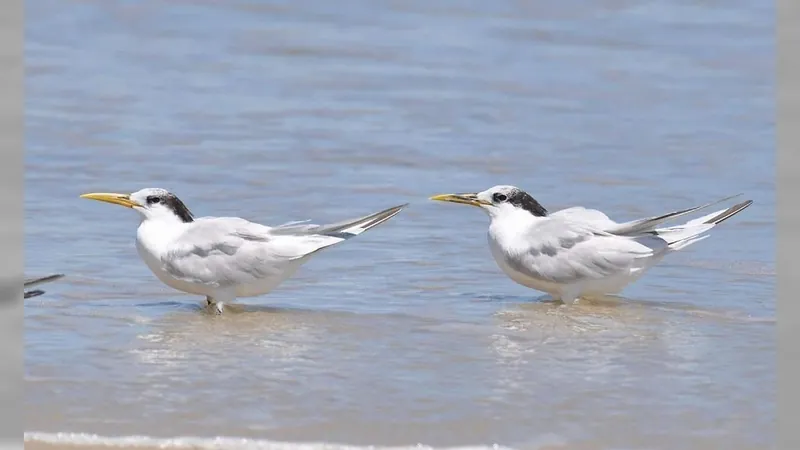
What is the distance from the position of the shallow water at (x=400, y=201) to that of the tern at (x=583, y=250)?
0.12 meters

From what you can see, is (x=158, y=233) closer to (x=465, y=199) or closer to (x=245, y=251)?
(x=245, y=251)

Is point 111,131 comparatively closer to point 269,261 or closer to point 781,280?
point 269,261

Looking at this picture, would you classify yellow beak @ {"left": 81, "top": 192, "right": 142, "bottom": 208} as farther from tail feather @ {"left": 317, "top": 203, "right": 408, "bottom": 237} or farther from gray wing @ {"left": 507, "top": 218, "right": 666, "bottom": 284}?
gray wing @ {"left": 507, "top": 218, "right": 666, "bottom": 284}

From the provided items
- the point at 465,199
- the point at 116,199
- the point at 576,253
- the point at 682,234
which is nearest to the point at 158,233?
the point at 116,199

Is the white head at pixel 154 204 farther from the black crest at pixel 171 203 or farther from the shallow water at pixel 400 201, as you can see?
the shallow water at pixel 400 201

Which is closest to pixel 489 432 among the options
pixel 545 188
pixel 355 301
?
pixel 355 301

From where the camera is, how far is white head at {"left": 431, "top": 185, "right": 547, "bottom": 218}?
735 centimetres

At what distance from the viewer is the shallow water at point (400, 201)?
5305mm

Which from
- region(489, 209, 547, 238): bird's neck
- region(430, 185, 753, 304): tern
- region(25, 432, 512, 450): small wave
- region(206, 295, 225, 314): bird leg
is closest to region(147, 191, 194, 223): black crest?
region(206, 295, 225, 314): bird leg

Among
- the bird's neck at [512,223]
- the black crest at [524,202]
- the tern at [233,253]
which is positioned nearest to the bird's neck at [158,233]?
the tern at [233,253]

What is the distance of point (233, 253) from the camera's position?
6.82 metres

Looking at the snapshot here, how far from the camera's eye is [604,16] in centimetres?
1395

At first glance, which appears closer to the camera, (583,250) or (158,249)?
(158,249)

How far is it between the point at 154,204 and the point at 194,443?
2.35 metres
